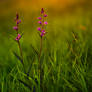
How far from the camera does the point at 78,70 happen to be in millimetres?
1285

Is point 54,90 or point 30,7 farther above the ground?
point 30,7

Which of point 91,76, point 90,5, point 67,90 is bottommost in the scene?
point 67,90

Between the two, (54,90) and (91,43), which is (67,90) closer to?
(54,90)

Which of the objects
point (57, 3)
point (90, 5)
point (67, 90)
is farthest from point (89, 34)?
point (57, 3)

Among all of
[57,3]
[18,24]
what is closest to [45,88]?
[18,24]

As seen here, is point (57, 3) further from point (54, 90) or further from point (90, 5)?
point (54, 90)

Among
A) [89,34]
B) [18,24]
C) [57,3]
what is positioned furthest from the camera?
[57,3]

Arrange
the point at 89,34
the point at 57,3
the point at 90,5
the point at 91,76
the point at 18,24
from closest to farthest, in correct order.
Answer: the point at 91,76 → the point at 18,24 → the point at 89,34 → the point at 90,5 → the point at 57,3

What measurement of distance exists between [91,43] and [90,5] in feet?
10.3

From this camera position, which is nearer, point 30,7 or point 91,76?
point 91,76

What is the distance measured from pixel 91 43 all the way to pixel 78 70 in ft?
3.18

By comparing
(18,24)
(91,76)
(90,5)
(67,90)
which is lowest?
(67,90)

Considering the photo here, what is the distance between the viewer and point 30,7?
5.73 m

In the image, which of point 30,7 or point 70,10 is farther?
point 30,7
